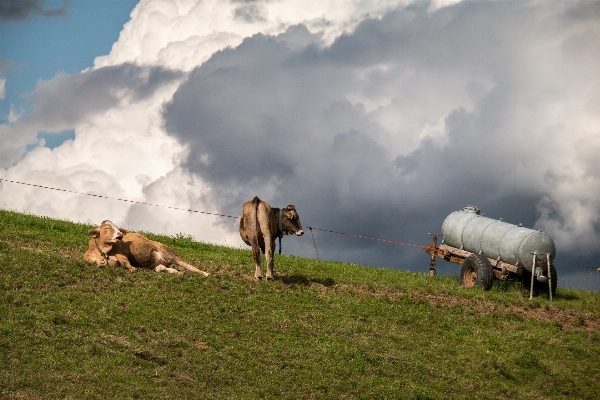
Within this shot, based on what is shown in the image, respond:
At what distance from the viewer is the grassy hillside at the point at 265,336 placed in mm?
15578

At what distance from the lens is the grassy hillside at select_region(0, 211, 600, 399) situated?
15578 millimetres

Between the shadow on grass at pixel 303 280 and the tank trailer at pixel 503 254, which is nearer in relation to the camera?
the shadow on grass at pixel 303 280

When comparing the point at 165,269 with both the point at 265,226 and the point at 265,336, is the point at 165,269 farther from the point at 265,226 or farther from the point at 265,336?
the point at 265,336

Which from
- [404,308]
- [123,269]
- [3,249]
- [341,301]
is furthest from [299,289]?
[3,249]

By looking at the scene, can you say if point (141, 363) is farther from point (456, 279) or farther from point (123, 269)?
point (456, 279)

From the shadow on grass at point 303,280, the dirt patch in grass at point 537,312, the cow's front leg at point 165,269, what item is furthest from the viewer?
the shadow on grass at point 303,280

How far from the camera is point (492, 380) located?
712 inches

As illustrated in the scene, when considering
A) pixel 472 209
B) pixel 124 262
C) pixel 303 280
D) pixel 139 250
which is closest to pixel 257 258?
pixel 303 280

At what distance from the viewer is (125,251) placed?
2219 centimetres

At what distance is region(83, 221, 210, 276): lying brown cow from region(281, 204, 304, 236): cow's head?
2814mm

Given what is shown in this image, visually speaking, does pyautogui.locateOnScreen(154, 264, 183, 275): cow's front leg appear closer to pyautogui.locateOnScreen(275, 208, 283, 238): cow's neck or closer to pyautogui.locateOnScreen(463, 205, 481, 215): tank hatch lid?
pyautogui.locateOnScreen(275, 208, 283, 238): cow's neck

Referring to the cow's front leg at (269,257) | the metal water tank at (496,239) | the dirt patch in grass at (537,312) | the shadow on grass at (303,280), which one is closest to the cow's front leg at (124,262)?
the cow's front leg at (269,257)

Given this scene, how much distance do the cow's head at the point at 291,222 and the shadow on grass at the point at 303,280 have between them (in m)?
1.44

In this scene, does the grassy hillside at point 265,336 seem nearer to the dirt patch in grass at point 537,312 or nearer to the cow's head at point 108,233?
the dirt patch in grass at point 537,312
